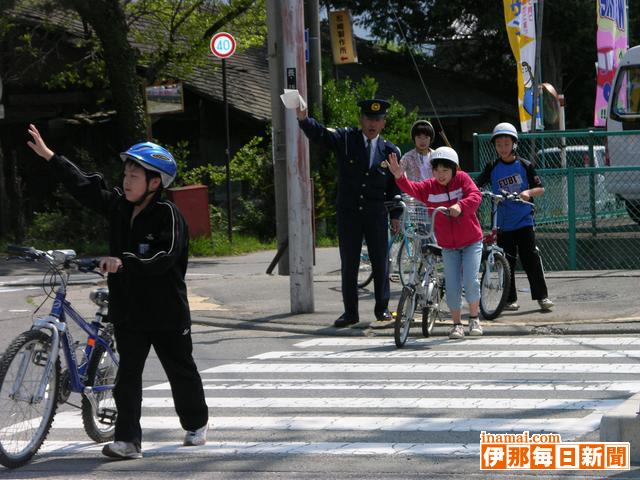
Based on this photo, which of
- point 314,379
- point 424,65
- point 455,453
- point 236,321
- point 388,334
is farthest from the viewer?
point 424,65

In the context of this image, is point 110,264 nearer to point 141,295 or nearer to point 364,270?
point 141,295

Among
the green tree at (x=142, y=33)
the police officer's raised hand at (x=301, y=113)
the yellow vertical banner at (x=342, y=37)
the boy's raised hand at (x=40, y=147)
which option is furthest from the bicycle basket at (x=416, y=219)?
the yellow vertical banner at (x=342, y=37)

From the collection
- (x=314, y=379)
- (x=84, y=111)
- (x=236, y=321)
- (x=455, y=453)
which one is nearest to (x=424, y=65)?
(x=84, y=111)

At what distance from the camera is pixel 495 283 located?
11414 millimetres

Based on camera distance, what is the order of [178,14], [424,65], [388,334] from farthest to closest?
[424,65] < [178,14] < [388,334]

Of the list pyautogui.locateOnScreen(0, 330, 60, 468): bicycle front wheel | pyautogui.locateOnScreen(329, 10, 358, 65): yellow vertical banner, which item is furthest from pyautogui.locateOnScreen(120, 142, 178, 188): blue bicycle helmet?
pyautogui.locateOnScreen(329, 10, 358, 65): yellow vertical banner

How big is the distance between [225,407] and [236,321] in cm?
441

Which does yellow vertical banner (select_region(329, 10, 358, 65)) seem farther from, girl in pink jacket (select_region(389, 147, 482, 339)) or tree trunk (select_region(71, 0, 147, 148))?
girl in pink jacket (select_region(389, 147, 482, 339))

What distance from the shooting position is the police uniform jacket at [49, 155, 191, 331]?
6.40 meters

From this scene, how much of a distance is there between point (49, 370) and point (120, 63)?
52.1ft

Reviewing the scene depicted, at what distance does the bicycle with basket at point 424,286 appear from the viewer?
1020cm

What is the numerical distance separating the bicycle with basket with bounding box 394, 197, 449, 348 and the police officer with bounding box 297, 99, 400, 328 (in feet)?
1.33

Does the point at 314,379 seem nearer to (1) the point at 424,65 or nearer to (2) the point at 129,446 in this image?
(2) the point at 129,446

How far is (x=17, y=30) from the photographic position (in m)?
24.6
